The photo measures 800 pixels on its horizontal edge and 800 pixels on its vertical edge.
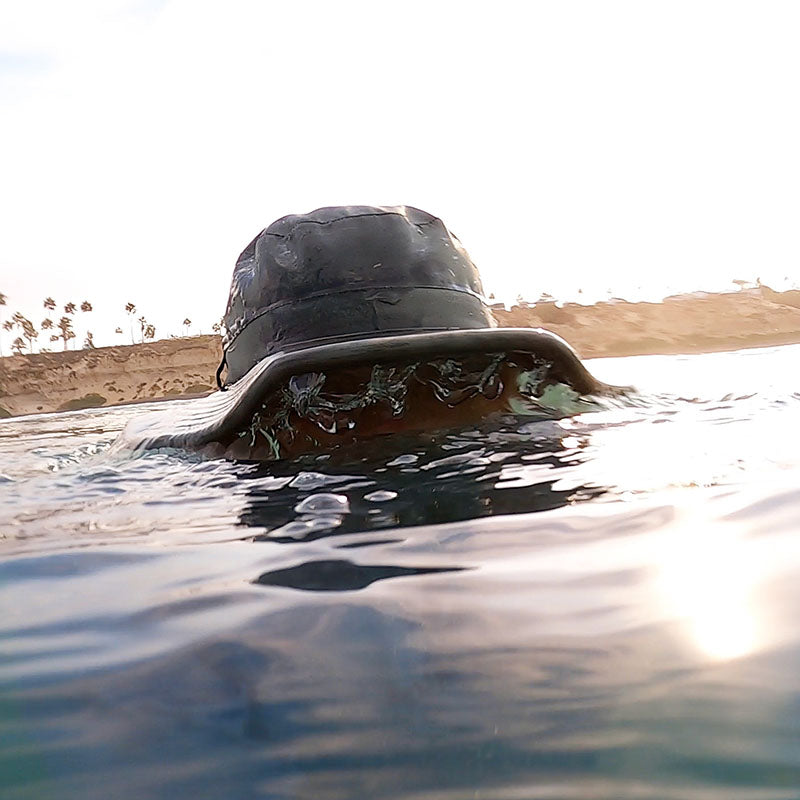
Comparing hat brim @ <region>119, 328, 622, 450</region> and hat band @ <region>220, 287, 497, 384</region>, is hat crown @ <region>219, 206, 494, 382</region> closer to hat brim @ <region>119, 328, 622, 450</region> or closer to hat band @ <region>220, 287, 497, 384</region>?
hat band @ <region>220, 287, 497, 384</region>

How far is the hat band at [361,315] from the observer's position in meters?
2.37

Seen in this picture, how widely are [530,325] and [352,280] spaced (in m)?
25.5

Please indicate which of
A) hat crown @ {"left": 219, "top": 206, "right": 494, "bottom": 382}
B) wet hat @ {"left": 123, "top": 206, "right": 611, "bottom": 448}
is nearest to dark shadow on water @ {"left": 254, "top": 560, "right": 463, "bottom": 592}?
wet hat @ {"left": 123, "top": 206, "right": 611, "bottom": 448}

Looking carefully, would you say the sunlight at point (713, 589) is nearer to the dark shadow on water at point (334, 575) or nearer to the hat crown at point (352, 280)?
the dark shadow on water at point (334, 575)

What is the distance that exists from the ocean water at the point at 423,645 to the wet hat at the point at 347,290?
0.98 meters

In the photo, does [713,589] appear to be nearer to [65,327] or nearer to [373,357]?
[373,357]

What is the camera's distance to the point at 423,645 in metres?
0.69

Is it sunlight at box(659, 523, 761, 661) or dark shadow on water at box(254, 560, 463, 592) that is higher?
dark shadow on water at box(254, 560, 463, 592)

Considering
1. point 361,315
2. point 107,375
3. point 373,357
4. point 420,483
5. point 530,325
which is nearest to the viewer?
point 420,483

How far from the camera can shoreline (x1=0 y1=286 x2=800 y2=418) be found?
23.7 metres

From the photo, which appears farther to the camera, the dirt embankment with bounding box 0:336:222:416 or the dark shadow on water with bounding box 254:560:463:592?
the dirt embankment with bounding box 0:336:222:416

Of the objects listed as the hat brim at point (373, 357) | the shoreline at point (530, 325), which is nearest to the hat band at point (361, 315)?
the hat brim at point (373, 357)

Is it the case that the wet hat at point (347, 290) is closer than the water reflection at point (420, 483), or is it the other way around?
the water reflection at point (420, 483)

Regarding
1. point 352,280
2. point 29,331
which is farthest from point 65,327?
point 352,280
